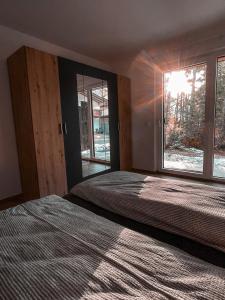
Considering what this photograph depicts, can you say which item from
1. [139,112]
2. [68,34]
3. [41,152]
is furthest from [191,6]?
[41,152]

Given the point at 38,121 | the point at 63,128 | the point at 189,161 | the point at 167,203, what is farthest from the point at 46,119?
the point at 189,161

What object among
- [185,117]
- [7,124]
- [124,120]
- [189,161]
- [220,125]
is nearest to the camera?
[7,124]

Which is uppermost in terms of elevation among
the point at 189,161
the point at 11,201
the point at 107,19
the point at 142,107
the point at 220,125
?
the point at 107,19

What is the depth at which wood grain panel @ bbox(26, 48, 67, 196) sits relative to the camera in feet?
7.39

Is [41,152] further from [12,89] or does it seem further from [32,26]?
[32,26]

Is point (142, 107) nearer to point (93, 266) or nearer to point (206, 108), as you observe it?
point (206, 108)

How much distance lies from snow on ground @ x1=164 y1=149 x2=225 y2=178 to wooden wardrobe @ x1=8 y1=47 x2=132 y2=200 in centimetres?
210

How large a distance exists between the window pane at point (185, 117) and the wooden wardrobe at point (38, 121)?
204 cm

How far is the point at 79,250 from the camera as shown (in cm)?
78

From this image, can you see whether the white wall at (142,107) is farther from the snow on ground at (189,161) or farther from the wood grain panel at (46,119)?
the wood grain panel at (46,119)

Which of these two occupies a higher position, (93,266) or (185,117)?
(185,117)

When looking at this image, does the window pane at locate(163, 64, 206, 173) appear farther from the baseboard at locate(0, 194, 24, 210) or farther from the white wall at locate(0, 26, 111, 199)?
the baseboard at locate(0, 194, 24, 210)

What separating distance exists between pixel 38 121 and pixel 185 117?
246cm

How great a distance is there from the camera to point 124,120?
3734mm
